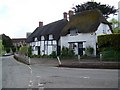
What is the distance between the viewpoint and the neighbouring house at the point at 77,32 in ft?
168

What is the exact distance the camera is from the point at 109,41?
4122 centimetres

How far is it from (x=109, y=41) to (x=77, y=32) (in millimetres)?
13996

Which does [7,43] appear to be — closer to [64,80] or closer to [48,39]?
[48,39]

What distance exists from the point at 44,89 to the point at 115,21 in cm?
5668

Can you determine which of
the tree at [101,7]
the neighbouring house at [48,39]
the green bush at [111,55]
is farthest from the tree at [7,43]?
the green bush at [111,55]

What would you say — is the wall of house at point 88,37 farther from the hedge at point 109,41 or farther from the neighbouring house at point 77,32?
the hedge at point 109,41

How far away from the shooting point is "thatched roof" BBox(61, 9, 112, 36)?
51.2m

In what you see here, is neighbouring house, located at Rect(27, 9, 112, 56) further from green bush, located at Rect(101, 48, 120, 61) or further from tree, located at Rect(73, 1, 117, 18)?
green bush, located at Rect(101, 48, 120, 61)

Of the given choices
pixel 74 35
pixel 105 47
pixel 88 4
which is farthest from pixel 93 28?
pixel 88 4

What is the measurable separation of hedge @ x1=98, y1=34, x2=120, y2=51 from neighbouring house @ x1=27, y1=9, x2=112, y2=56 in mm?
5860

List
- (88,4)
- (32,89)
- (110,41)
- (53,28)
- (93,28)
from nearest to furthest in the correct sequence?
(32,89), (110,41), (93,28), (53,28), (88,4)

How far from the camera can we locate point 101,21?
51.2 m

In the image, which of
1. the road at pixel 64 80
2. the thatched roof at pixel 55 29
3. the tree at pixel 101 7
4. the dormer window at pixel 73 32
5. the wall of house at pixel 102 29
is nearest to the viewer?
the road at pixel 64 80

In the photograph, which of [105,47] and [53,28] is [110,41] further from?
[53,28]
